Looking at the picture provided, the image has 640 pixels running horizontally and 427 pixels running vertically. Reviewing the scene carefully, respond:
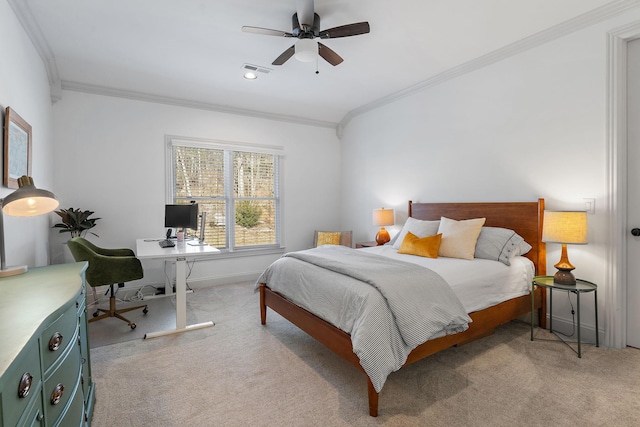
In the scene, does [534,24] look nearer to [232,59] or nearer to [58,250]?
[232,59]

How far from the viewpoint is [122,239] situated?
168 inches

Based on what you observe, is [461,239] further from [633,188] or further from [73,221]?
[73,221]

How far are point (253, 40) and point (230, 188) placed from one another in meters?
2.41

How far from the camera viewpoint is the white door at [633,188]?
8.70 ft

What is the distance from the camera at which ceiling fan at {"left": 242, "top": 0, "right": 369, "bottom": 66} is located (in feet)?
8.25

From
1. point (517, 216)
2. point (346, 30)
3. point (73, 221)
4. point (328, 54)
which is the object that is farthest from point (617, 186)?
point (73, 221)

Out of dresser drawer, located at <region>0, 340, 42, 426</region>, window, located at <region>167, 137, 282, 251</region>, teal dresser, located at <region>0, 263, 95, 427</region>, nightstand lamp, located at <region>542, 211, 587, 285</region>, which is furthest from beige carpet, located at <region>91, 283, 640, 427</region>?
window, located at <region>167, 137, 282, 251</region>

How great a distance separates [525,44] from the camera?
3213mm

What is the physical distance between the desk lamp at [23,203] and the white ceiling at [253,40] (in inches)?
67.4

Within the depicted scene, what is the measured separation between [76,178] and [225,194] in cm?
186

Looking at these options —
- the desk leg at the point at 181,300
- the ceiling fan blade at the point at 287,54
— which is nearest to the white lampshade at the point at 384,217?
the ceiling fan blade at the point at 287,54

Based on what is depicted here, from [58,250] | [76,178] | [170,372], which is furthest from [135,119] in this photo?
[170,372]

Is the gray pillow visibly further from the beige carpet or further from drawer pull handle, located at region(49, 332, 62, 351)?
drawer pull handle, located at region(49, 332, 62, 351)

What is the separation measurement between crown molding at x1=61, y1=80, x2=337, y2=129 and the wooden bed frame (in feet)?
8.47
